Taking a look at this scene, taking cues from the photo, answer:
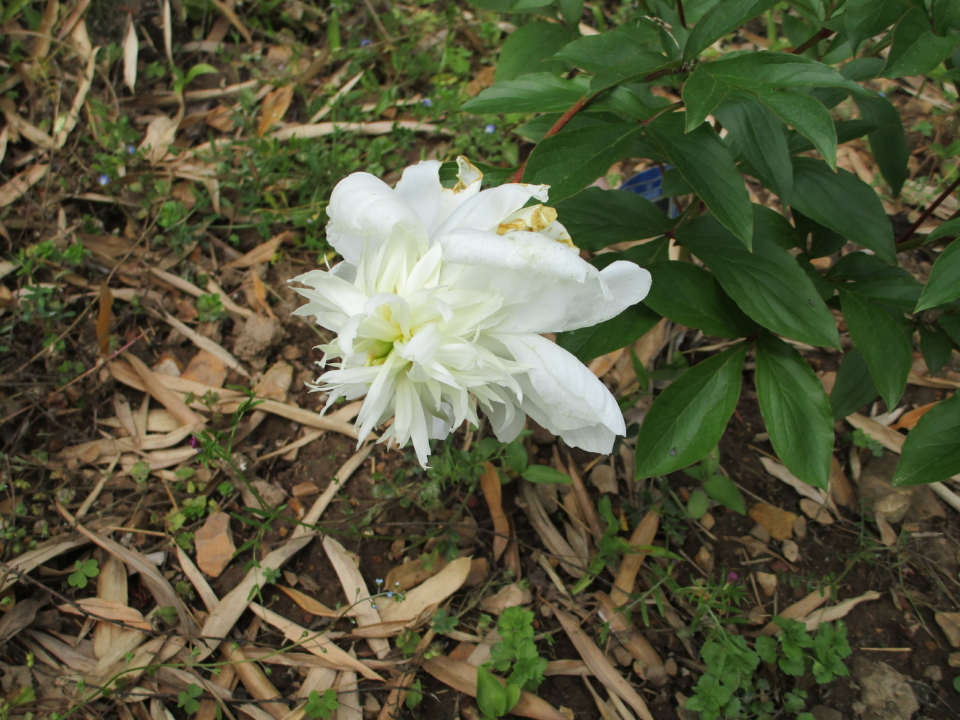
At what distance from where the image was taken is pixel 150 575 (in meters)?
1.98

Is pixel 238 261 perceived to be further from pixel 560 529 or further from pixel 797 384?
pixel 797 384

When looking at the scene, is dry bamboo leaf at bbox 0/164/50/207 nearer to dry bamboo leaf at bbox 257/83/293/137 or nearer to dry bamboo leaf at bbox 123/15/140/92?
dry bamboo leaf at bbox 123/15/140/92

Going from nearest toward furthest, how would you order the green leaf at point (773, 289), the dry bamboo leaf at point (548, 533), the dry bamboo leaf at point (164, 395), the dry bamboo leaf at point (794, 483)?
1. the green leaf at point (773, 289)
2. the dry bamboo leaf at point (548, 533)
3. the dry bamboo leaf at point (794, 483)
4. the dry bamboo leaf at point (164, 395)

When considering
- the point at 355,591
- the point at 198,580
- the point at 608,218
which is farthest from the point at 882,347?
the point at 198,580

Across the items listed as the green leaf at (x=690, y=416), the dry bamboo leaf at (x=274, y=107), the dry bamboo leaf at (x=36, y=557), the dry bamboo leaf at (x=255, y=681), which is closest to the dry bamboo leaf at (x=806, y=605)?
the green leaf at (x=690, y=416)

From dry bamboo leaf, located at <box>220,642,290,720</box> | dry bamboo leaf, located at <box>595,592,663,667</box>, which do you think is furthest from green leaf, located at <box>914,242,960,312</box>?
dry bamboo leaf, located at <box>220,642,290,720</box>

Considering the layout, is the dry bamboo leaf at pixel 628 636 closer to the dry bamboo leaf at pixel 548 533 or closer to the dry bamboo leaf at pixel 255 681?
the dry bamboo leaf at pixel 548 533

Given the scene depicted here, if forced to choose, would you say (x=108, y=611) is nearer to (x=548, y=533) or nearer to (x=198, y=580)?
(x=198, y=580)

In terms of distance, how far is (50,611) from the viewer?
1956mm

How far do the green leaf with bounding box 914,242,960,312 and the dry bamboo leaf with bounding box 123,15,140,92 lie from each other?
125 inches

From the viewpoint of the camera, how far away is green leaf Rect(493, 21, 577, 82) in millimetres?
1888

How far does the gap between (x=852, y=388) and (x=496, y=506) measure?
1.07 m

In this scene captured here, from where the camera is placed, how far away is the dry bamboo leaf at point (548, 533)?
2.03m

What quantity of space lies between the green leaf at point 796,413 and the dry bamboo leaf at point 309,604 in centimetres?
132
